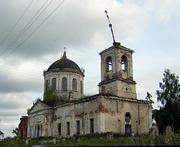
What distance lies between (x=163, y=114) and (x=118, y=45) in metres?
11.6

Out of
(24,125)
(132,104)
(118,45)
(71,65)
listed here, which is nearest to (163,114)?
(132,104)

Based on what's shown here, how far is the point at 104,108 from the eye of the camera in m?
39.5

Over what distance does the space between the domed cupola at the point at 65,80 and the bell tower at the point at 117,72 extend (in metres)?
7.69

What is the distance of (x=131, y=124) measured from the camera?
42.2 m

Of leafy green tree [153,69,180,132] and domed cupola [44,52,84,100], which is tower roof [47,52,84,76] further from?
leafy green tree [153,69,180,132]

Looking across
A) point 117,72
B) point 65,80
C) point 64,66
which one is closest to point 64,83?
point 65,80

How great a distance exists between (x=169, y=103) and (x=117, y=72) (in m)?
11.3

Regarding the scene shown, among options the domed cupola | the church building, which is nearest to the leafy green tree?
the church building

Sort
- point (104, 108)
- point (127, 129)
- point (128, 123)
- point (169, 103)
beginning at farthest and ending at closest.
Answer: point (169, 103), point (128, 123), point (127, 129), point (104, 108)

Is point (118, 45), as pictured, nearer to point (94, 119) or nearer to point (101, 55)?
point (101, 55)

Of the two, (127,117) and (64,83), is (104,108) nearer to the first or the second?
(127,117)

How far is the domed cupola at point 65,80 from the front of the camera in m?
51.0

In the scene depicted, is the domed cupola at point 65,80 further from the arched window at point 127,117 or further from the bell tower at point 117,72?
the arched window at point 127,117

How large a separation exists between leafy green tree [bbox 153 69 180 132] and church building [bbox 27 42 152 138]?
3844 millimetres
